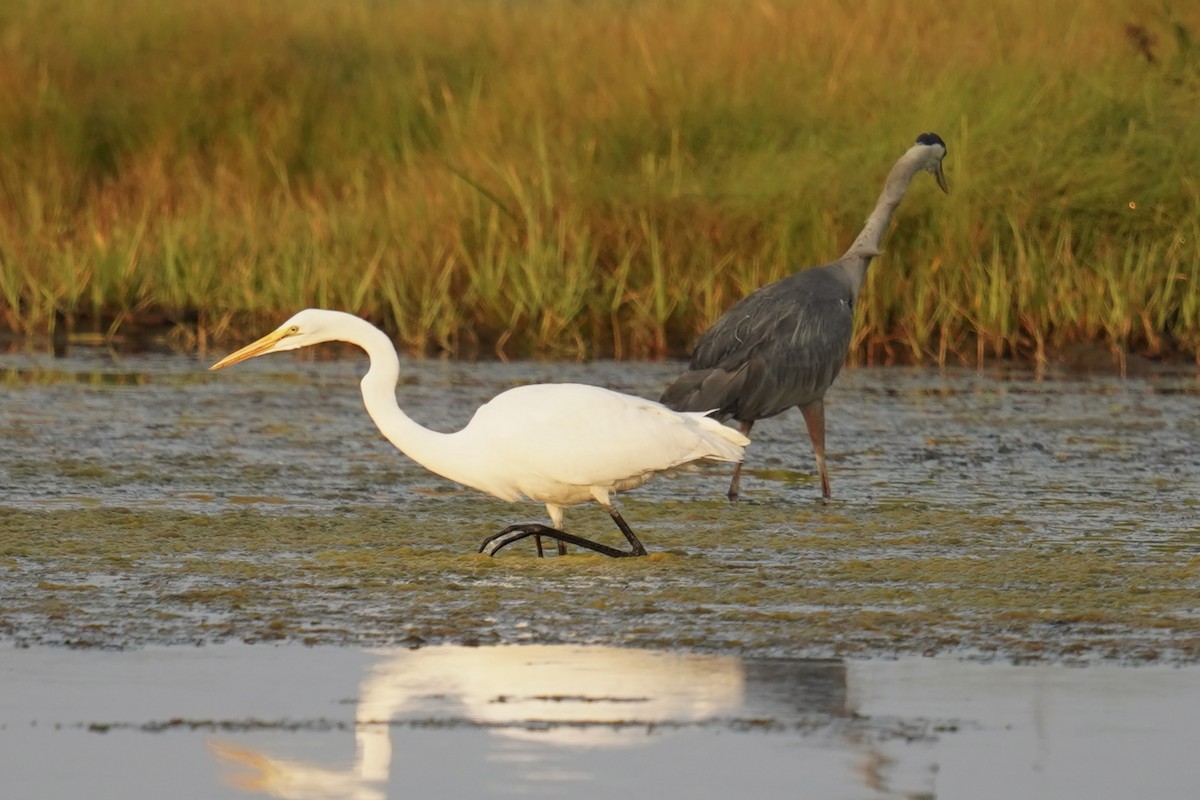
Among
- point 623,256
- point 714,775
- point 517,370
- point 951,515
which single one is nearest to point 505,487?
point 951,515

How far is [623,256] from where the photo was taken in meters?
11.9

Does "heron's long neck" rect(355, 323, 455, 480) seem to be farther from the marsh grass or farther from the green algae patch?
the marsh grass

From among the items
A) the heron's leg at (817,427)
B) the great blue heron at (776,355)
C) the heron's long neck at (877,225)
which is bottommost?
the heron's leg at (817,427)

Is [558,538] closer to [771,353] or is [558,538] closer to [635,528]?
[635,528]

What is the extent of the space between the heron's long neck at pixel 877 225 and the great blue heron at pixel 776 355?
0.16 metres

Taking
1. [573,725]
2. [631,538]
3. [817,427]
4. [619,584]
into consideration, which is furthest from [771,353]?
[573,725]

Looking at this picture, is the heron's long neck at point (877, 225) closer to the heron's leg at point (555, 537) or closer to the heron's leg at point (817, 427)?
the heron's leg at point (817, 427)

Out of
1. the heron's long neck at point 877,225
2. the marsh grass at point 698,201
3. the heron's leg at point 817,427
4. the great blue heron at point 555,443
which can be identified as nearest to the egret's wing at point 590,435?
the great blue heron at point 555,443

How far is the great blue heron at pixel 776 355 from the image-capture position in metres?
8.10

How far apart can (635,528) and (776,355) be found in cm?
139

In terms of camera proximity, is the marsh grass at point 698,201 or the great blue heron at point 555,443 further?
the marsh grass at point 698,201

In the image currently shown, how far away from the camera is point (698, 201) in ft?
38.9

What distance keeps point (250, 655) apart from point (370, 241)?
300 inches

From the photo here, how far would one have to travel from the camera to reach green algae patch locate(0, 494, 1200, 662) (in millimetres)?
5133
